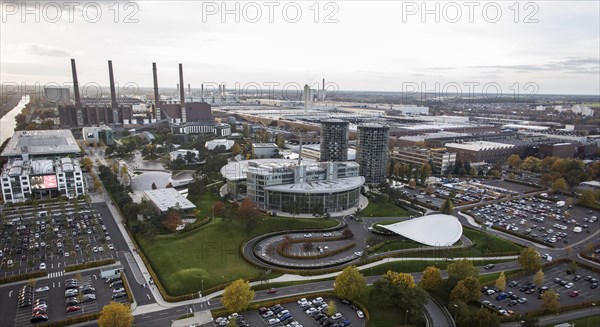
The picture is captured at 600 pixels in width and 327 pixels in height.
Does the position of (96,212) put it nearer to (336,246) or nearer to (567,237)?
(336,246)

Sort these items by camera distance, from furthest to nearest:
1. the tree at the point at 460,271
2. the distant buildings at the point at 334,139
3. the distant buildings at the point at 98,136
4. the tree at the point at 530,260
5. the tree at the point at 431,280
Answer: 1. the distant buildings at the point at 98,136
2. the distant buildings at the point at 334,139
3. the tree at the point at 530,260
4. the tree at the point at 431,280
5. the tree at the point at 460,271

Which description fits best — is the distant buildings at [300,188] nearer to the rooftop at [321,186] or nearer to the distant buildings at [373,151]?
the rooftop at [321,186]

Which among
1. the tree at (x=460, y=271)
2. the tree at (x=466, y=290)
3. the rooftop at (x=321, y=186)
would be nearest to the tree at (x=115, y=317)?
the tree at (x=466, y=290)

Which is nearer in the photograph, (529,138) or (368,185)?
(368,185)

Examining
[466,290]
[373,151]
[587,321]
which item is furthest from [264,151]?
[587,321]

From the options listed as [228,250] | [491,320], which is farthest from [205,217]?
[491,320]

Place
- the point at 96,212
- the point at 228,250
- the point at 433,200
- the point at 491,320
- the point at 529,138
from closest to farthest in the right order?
the point at 491,320 → the point at 228,250 → the point at 96,212 → the point at 433,200 → the point at 529,138

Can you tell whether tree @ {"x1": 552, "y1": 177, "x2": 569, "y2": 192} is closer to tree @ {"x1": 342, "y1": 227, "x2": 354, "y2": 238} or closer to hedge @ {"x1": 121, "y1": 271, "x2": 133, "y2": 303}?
tree @ {"x1": 342, "y1": 227, "x2": 354, "y2": 238}

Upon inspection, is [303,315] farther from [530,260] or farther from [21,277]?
[21,277]
